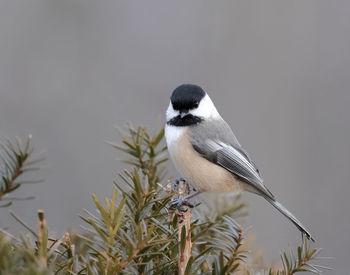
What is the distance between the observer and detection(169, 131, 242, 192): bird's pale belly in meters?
1.72

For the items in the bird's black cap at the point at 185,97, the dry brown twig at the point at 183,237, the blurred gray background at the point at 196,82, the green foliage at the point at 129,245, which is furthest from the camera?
the blurred gray background at the point at 196,82

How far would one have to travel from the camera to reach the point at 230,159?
1809mm

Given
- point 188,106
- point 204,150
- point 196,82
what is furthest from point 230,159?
point 196,82

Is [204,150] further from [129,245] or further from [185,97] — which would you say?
[129,245]

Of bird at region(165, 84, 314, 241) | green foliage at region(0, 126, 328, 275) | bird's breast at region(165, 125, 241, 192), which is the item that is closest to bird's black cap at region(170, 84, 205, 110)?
bird at region(165, 84, 314, 241)

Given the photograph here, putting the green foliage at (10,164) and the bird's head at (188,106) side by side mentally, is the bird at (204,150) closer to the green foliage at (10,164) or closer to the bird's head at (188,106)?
the bird's head at (188,106)

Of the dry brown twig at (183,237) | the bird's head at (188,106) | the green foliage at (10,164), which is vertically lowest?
the dry brown twig at (183,237)

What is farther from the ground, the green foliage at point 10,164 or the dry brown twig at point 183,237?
the green foliage at point 10,164

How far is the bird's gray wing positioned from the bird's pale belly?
0.02 meters

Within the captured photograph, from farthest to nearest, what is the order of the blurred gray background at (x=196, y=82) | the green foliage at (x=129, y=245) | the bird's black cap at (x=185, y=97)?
the blurred gray background at (x=196, y=82)
the bird's black cap at (x=185, y=97)
the green foliage at (x=129, y=245)

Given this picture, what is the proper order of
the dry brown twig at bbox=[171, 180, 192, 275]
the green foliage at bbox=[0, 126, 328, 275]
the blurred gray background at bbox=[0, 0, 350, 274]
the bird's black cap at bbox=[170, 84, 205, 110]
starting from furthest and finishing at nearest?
the blurred gray background at bbox=[0, 0, 350, 274]
the bird's black cap at bbox=[170, 84, 205, 110]
the dry brown twig at bbox=[171, 180, 192, 275]
the green foliage at bbox=[0, 126, 328, 275]

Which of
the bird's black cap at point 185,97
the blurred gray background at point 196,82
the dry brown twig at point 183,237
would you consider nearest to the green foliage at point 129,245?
the dry brown twig at point 183,237

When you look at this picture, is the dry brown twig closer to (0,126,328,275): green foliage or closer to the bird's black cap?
(0,126,328,275): green foliage

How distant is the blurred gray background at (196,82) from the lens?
9.93 ft
